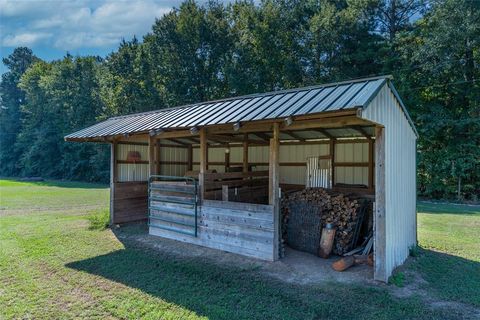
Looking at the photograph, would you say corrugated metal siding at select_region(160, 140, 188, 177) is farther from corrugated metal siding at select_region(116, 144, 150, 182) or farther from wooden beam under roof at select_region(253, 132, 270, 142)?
wooden beam under roof at select_region(253, 132, 270, 142)

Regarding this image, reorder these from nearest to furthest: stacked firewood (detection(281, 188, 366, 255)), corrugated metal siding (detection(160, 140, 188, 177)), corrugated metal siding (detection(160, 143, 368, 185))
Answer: stacked firewood (detection(281, 188, 366, 255)) < corrugated metal siding (detection(160, 143, 368, 185)) < corrugated metal siding (detection(160, 140, 188, 177))

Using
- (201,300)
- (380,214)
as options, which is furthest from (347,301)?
(201,300)

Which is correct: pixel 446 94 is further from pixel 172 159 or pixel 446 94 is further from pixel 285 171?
pixel 172 159

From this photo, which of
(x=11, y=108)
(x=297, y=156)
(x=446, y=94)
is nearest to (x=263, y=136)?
(x=297, y=156)

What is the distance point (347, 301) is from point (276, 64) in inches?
630

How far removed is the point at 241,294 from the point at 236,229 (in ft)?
5.79

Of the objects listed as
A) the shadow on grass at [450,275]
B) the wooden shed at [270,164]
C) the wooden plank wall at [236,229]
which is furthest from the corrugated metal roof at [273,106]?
the shadow on grass at [450,275]

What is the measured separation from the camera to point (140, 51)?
21703mm

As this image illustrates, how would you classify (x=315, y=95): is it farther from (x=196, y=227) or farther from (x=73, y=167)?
(x=73, y=167)

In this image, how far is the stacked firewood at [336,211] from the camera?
5.58 meters

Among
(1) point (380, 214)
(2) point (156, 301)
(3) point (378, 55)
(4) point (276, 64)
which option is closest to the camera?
(2) point (156, 301)

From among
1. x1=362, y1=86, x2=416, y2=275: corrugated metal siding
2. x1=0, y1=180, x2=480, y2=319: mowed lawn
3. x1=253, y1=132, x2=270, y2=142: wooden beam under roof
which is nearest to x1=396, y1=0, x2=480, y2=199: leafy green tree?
x1=0, y1=180, x2=480, y2=319: mowed lawn

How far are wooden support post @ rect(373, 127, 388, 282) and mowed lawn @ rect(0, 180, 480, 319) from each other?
0.23 metres

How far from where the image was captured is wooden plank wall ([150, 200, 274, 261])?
5.16 metres
